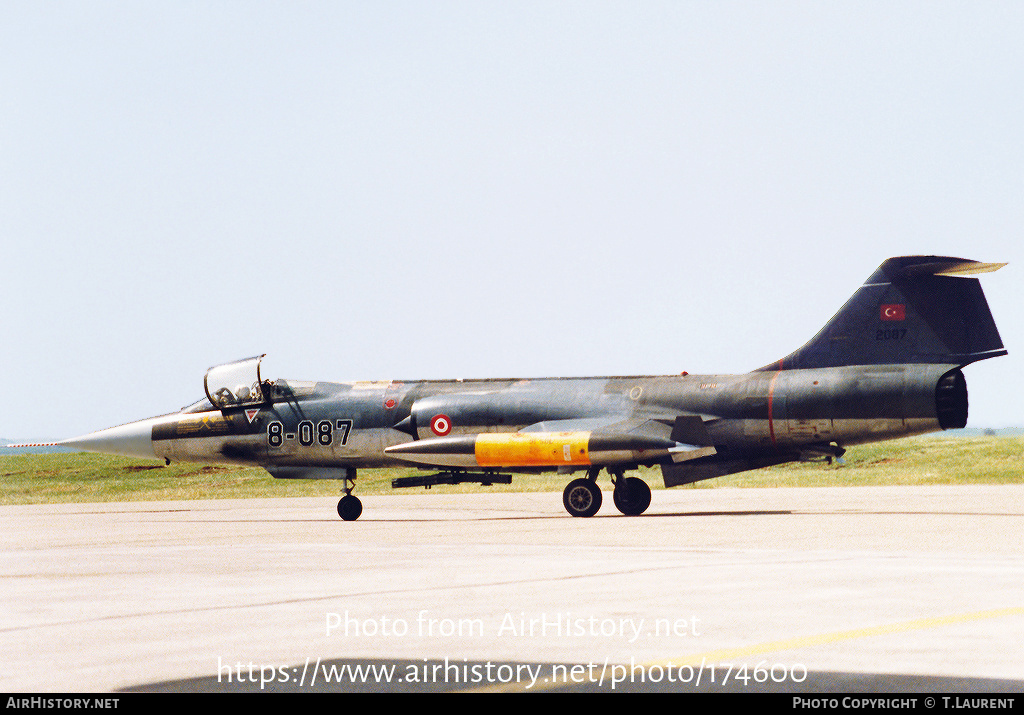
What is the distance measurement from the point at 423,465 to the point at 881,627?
2000cm

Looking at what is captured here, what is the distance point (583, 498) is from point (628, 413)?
7.16ft

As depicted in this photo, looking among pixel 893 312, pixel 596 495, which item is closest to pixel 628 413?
pixel 596 495

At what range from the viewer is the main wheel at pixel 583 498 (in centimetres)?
2616

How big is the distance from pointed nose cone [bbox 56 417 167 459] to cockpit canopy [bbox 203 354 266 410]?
176 cm

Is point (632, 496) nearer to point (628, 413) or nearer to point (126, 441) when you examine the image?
point (628, 413)

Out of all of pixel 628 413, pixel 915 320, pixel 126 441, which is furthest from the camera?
pixel 126 441

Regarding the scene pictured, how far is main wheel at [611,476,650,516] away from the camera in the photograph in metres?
27.1

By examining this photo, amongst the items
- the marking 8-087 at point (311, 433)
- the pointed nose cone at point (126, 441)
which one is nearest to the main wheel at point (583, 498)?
the marking 8-087 at point (311, 433)

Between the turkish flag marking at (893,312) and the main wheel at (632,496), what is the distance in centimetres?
618

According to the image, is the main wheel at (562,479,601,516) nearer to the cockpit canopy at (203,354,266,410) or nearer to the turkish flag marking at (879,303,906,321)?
the turkish flag marking at (879,303,906,321)

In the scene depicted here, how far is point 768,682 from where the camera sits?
22.6ft

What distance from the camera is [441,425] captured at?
1115 inches
